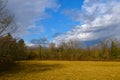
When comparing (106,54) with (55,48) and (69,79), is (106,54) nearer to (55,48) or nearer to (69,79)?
(55,48)

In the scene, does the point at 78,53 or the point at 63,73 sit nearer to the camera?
the point at 63,73

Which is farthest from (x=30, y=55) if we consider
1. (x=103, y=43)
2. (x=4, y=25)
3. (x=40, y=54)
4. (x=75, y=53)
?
(x=4, y=25)

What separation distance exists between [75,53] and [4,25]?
282 ft

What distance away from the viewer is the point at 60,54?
117 m

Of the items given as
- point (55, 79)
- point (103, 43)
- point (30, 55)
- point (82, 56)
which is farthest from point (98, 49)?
point (55, 79)

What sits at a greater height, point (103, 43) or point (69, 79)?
point (103, 43)

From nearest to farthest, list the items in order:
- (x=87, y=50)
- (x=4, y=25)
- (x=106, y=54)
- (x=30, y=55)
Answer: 1. (x=4, y=25)
2. (x=30, y=55)
3. (x=106, y=54)
4. (x=87, y=50)

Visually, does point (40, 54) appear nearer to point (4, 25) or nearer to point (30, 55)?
point (30, 55)

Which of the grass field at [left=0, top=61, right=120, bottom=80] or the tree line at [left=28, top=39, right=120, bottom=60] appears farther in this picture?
the tree line at [left=28, top=39, right=120, bottom=60]

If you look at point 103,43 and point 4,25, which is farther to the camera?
point 103,43

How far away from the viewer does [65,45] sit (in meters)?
134

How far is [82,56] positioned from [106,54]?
36.3 feet

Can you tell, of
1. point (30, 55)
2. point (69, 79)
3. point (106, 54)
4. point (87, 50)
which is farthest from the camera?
point (87, 50)

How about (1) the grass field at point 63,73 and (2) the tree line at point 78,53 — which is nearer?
(1) the grass field at point 63,73
